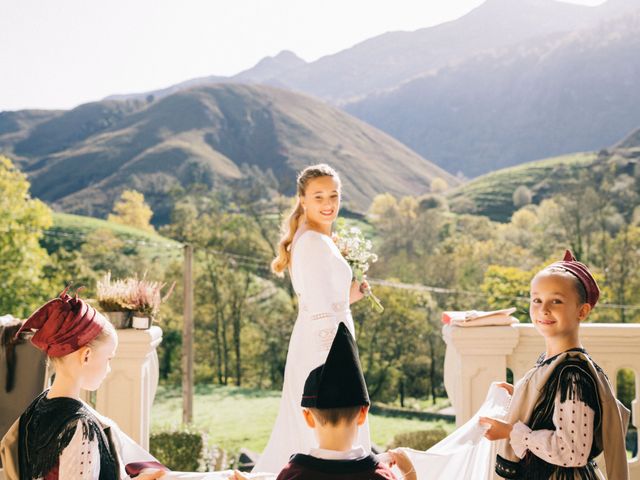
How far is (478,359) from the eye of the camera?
397 centimetres

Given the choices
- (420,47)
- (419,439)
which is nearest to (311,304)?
(419,439)

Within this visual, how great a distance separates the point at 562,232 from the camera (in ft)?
126

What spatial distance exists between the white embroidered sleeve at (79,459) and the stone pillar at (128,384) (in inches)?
70.0

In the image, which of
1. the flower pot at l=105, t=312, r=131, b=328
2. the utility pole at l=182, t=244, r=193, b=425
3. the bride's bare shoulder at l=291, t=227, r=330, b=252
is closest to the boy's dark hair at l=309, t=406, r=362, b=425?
the bride's bare shoulder at l=291, t=227, r=330, b=252

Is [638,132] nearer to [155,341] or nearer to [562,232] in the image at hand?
[562,232]

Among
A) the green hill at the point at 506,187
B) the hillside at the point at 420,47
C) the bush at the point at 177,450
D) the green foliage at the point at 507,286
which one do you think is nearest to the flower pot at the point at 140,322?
the bush at the point at 177,450

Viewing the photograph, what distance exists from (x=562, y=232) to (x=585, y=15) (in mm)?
136689

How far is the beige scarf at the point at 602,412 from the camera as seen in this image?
2.41 metres

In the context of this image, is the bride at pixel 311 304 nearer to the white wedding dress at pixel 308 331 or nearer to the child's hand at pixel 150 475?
the white wedding dress at pixel 308 331

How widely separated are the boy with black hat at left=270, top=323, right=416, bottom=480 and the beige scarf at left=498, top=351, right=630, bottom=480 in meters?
0.81

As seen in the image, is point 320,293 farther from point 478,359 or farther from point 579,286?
point 579,286

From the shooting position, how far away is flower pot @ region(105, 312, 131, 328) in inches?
159

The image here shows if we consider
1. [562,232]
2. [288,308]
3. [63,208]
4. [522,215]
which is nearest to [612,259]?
[562,232]

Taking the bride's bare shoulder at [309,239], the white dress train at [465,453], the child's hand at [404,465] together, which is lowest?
the white dress train at [465,453]
